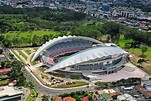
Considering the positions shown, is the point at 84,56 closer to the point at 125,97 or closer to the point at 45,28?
the point at 125,97

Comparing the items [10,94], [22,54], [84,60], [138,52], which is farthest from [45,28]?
[10,94]

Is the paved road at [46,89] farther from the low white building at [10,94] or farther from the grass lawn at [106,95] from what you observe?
the low white building at [10,94]

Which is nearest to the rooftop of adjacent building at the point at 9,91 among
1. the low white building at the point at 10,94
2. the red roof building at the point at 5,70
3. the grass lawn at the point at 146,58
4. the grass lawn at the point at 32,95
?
the low white building at the point at 10,94

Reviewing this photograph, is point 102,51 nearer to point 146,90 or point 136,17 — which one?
point 146,90

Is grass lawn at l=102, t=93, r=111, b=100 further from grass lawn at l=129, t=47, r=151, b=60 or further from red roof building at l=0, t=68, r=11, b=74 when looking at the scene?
grass lawn at l=129, t=47, r=151, b=60

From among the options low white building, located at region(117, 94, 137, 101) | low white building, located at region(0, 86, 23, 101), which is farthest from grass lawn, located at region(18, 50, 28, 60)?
low white building, located at region(117, 94, 137, 101)

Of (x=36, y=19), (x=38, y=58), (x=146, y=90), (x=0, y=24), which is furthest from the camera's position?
(x=36, y=19)

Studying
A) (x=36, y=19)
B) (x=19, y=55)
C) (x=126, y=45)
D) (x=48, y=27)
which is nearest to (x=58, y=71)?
(x=19, y=55)
